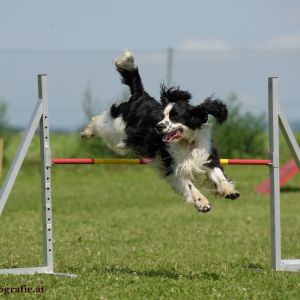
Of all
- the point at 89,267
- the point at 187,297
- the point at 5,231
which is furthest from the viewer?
the point at 5,231

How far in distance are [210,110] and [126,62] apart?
1231 millimetres

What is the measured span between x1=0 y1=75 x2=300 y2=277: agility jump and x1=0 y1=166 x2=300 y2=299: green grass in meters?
0.29

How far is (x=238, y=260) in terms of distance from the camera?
24.4ft

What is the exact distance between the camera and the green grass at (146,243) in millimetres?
5449

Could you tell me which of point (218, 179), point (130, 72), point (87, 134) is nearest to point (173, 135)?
point (218, 179)

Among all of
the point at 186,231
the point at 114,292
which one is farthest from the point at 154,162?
the point at 186,231

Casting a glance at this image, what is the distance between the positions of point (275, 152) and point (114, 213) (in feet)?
21.6

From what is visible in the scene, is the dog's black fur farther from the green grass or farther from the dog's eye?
the green grass

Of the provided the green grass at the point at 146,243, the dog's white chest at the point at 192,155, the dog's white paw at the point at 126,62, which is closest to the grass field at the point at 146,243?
the green grass at the point at 146,243

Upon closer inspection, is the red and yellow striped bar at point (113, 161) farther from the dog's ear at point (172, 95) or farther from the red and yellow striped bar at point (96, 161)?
the dog's ear at point (172, 95)

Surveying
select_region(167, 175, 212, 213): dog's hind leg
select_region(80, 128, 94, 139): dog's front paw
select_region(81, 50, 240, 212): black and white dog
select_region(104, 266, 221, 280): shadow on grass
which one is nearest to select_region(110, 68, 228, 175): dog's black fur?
select_region(81, 50, 240, 212): black and white dog

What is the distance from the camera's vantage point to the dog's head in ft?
21.4

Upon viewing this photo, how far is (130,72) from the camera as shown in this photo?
7441 millimetres

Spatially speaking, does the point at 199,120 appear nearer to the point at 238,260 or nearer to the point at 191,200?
the point at 191,200
